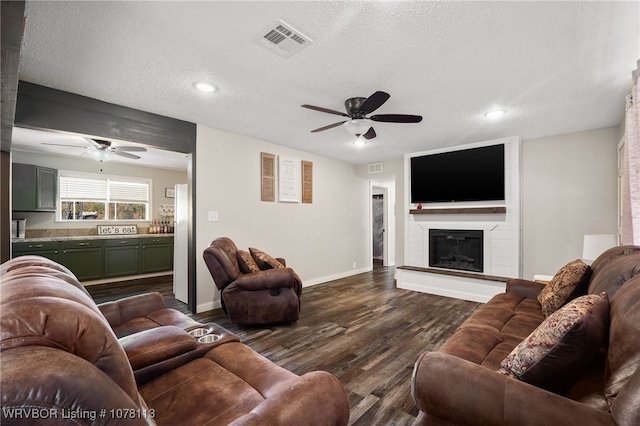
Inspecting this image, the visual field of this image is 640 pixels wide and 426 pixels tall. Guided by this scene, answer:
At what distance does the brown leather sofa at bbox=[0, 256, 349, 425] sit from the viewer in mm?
540

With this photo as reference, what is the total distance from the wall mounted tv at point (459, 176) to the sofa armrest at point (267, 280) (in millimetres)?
3042

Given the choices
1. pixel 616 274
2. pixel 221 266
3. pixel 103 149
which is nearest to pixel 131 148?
pixel 103 149

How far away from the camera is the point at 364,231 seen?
657 centimetres

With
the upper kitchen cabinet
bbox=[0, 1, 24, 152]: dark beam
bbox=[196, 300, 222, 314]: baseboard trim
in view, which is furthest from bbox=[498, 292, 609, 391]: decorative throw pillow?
the upper kitchen cabinet

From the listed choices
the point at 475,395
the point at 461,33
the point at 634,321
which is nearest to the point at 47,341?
the point at 475,395

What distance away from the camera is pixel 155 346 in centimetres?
129

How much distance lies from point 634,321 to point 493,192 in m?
3.76

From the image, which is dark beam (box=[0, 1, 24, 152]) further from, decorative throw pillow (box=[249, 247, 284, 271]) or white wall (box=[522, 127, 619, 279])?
white wall (box=[522, 127, 619, 279])

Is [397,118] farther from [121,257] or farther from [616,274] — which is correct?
[121,257]

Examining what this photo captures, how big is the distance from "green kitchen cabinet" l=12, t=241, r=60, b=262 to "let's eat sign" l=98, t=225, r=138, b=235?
1.04 metres

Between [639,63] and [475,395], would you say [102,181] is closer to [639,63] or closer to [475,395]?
[475,395]

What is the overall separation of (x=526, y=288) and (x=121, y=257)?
651cm

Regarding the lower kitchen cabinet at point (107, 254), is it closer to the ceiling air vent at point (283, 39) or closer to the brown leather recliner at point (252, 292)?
the brown leather recliner at point (252, 292)

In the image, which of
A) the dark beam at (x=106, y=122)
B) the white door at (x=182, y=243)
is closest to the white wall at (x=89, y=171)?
the white door at (x=182, y=243)
